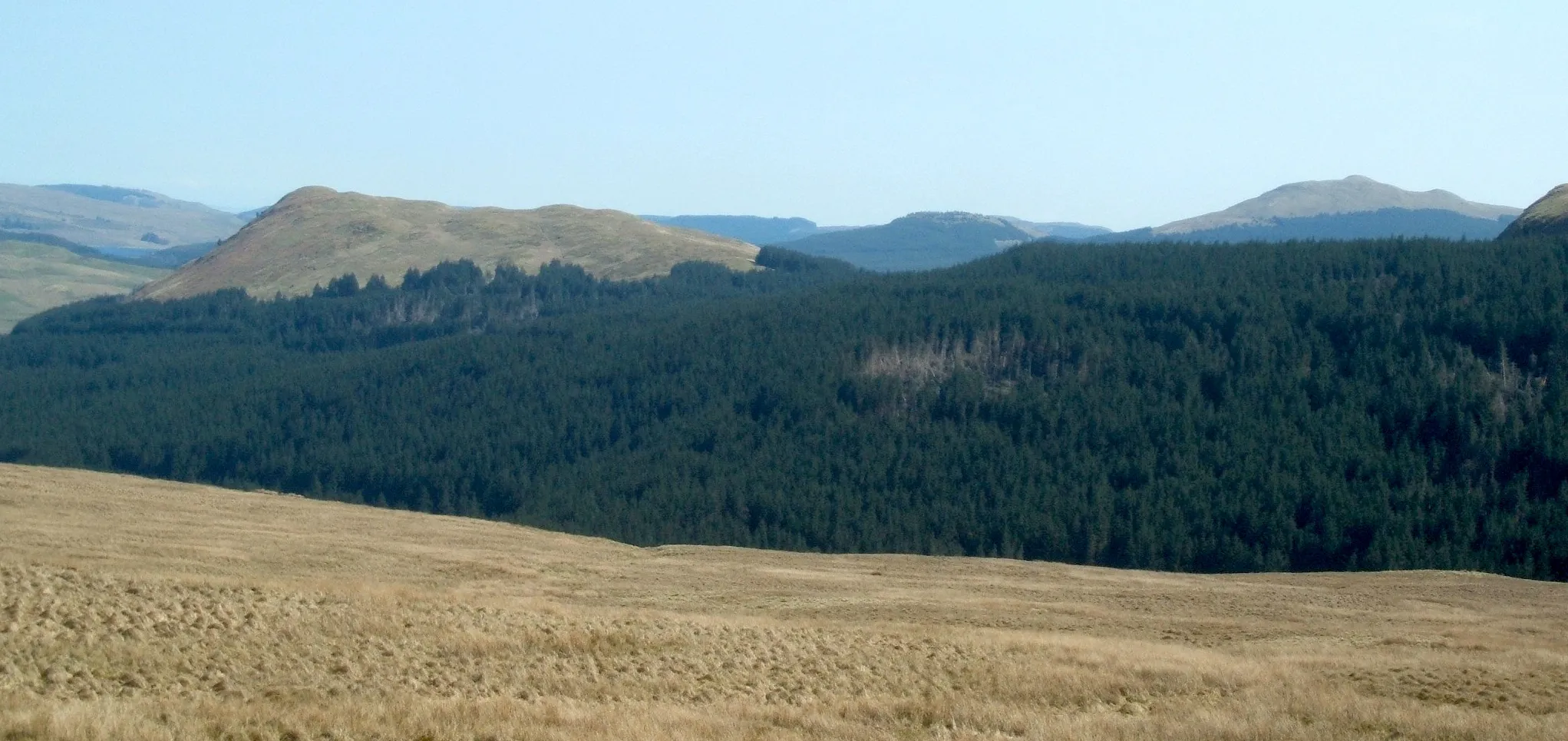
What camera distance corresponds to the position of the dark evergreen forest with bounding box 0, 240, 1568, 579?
130 m

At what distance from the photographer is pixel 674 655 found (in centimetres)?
3438

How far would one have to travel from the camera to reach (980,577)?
216 ft

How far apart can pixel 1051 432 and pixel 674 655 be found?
430ft

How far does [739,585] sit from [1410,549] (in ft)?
275

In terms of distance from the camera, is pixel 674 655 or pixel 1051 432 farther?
pixel 1051 432

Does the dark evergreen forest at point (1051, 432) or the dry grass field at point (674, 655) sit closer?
the dry grass field at point (674, 655)

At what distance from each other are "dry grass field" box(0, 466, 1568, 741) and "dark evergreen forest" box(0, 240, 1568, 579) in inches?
2852

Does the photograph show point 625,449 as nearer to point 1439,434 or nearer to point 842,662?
point 1439,434

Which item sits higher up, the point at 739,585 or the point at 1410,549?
the point at 739,585

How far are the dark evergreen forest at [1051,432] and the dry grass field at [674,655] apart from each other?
238 ft

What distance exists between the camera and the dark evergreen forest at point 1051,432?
130 meters

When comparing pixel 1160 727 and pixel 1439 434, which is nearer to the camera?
pixel 1160 727

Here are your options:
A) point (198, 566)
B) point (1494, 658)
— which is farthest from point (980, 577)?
point (198, 566)

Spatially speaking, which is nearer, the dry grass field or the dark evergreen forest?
the dry grass field
